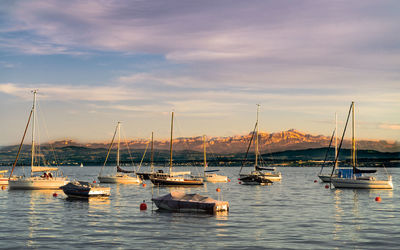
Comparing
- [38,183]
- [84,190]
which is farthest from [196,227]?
[38,183]

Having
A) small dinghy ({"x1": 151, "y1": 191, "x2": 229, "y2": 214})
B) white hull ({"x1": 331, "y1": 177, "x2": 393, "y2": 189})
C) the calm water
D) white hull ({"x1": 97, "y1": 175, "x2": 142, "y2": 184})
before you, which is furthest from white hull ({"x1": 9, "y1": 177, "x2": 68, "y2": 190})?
white hull ({"x1": 331, "y1": 177, "x2": 393, "y2": 189})

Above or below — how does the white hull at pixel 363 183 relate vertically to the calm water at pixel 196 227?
above

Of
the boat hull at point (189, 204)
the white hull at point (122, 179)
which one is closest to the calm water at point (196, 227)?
the boat hull at point (189, 204)

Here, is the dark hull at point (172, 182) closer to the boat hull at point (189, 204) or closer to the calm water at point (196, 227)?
the calm water at point (196, 227)

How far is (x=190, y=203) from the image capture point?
5159 cm

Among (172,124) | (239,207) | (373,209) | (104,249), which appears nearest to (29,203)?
(239,207)

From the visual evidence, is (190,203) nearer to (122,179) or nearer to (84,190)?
(84,190)

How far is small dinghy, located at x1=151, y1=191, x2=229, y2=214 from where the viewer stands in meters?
50.8

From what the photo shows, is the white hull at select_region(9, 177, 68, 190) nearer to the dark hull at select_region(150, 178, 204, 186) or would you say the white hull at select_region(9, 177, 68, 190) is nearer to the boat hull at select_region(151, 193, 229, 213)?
the dark hull at select_region(150, 178, 204, 186)

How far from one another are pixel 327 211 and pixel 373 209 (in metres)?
7.17

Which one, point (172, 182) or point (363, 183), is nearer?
point (363, 183)

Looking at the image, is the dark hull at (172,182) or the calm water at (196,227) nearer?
the calm water at (196,227)

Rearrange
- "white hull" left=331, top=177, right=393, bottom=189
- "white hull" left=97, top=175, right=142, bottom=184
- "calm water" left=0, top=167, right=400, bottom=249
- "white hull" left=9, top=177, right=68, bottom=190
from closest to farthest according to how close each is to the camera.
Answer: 1. "calm water" left=0, top=167, right=400, bottom=249
2. "white hull" left=9, top=177, right=68, bottom=190
3. "white hull" left=331, top=177, right=393, bottom=189
4. "white hull" left=97, top=175, right=142, bottom=184

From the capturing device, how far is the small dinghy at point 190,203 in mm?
50781
